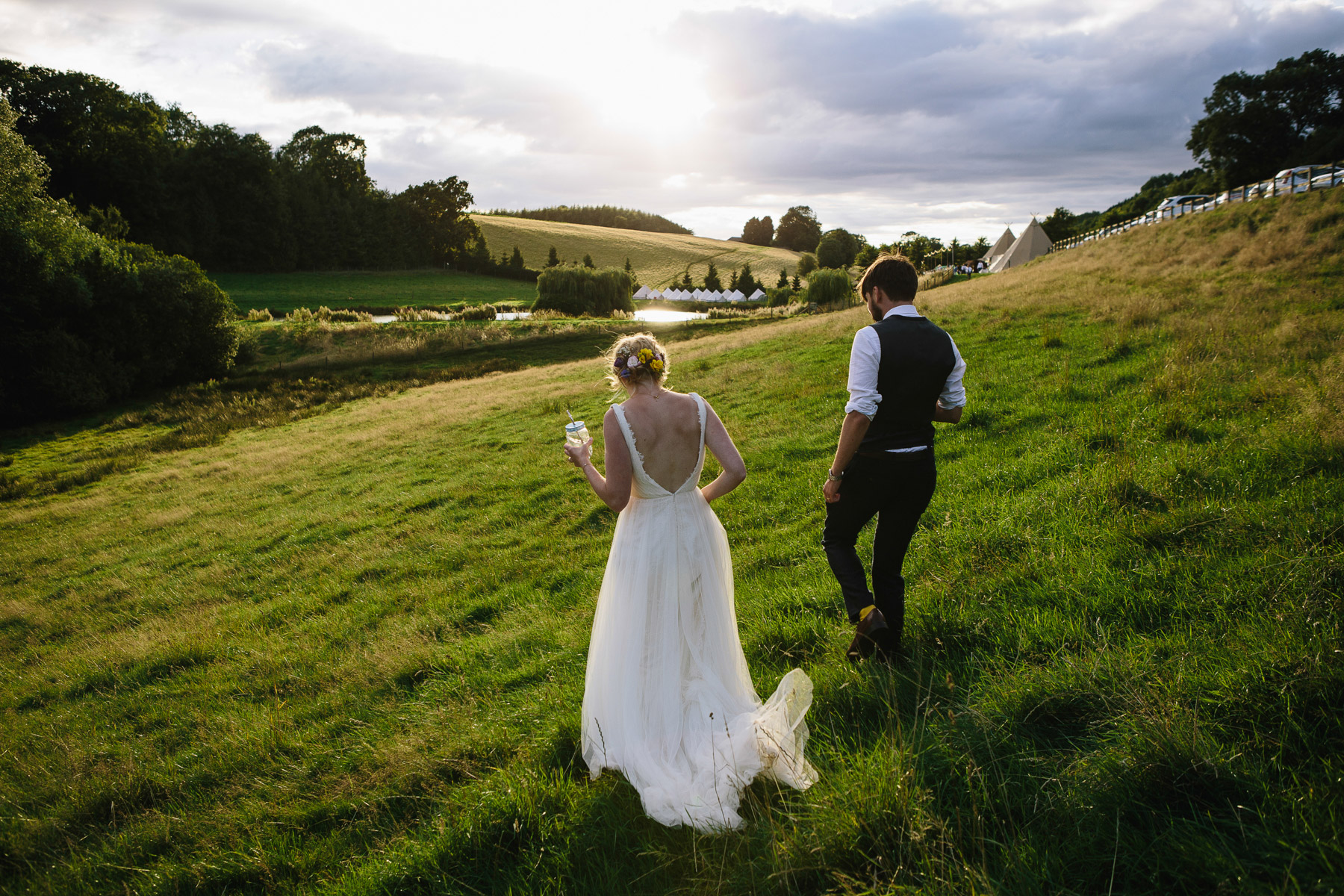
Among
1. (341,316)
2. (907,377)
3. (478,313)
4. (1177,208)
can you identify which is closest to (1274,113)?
(1177,208)

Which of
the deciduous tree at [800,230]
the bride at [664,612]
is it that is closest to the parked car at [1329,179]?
the bride at [664,612]

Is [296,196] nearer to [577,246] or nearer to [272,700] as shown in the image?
[577,246]

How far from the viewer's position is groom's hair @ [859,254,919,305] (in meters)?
4.02

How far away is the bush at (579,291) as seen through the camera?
67.2m

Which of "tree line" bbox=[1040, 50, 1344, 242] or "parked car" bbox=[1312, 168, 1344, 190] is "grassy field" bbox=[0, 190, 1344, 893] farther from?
"tree line" bbox=[1040, 50, 1344, 242]

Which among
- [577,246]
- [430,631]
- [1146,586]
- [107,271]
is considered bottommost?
[430,631]

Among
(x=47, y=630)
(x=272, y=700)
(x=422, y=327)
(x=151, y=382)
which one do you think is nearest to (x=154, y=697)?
(x=272, y=700)

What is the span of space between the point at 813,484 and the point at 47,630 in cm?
1267

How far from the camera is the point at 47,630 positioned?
10.3 m

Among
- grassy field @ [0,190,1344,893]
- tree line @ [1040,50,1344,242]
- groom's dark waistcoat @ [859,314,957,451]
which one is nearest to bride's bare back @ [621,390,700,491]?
groom's dark waistcoat @ [859,314,957,451]

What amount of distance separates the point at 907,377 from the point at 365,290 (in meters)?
85.1

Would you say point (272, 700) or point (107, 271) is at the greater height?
point (107, 271)

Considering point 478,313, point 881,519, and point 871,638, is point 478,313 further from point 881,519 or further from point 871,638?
point 871,638

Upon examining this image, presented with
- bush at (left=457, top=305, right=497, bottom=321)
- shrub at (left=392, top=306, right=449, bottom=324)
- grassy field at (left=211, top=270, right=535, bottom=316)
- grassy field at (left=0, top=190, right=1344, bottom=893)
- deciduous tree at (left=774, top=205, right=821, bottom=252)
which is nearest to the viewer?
grassy field at (left=0, top=190, right=1344, bottom=893)
